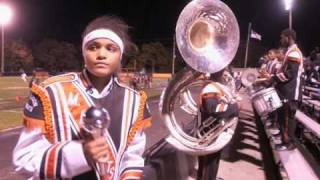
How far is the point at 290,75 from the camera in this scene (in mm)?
7344

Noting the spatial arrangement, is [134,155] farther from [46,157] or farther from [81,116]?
[46,157]

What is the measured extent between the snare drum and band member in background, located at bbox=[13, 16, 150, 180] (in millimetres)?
4680

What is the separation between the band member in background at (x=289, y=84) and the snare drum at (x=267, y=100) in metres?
0.46

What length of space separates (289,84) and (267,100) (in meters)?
0.78

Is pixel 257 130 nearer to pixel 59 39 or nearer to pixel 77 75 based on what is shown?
pixel 77 75

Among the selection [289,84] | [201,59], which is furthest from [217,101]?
[289,84]

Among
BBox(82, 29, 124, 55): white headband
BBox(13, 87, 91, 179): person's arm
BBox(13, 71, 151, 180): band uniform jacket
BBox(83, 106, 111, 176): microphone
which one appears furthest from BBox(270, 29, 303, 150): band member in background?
BBox(83, 106, 111, 176): microphone

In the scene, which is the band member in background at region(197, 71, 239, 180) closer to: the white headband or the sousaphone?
the sousaphone

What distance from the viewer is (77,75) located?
2.27 metres

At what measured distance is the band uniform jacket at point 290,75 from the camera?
7363 millimetres

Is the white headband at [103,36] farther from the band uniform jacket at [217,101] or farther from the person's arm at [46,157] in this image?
the band uniform jacket at [217,101]

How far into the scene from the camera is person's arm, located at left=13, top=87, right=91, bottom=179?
1972 mm

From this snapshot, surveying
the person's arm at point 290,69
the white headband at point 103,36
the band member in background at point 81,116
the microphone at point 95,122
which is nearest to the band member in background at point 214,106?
the person's arm at point 290,69

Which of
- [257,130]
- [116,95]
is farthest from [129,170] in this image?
[257,130]
